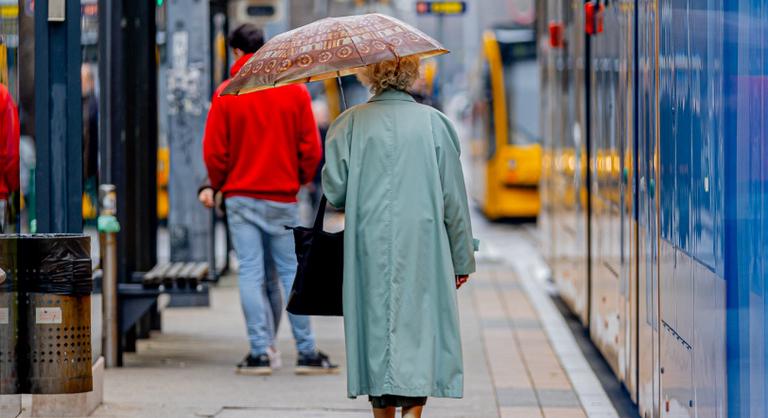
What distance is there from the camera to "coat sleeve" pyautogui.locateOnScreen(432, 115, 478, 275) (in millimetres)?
5621

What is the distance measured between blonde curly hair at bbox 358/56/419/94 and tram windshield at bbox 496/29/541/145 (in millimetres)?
16344

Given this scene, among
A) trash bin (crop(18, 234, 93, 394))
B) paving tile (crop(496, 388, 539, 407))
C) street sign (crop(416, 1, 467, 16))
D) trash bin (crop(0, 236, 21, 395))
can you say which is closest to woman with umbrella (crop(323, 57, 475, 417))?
trash bin (crop(18, 234, 93, 394))

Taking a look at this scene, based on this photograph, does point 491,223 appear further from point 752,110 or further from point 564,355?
point 752,110

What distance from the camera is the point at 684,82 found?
17.4 ft

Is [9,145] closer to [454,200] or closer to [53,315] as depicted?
[53,315]

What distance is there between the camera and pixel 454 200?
221 inches

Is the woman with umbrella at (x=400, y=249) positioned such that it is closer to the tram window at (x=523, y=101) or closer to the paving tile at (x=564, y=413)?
the paving tile at (x=564, y=413)

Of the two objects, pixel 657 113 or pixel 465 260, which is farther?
pixel 657 113

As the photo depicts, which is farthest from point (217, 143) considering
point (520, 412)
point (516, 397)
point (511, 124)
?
point (511, 124)

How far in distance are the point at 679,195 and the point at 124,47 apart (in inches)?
171

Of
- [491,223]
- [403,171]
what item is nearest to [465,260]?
[403,171]

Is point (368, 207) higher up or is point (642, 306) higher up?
point (368, 207)

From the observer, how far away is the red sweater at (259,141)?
8.00m

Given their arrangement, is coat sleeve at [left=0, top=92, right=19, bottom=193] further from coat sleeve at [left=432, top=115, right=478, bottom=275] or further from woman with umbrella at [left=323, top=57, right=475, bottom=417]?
coat sleeve at [left=432, top=115, right=478, bottom=275]
